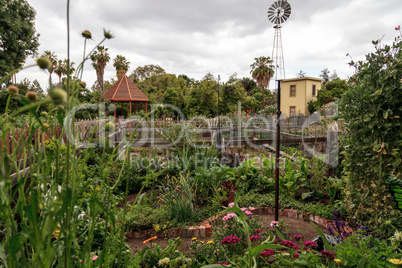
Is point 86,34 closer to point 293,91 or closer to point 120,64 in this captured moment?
point 293,91

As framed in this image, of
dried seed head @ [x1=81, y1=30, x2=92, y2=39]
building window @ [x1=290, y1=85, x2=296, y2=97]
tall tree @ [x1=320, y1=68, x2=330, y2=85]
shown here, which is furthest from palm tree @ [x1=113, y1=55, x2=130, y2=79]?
tall tree @ [x1=320, y1=68, x2=330, y2=85]

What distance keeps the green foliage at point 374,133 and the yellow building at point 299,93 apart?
19934mm

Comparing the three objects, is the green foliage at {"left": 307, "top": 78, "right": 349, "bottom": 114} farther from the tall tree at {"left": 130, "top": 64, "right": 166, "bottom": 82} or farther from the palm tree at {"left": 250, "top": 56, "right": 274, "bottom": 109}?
the tall tree at {"left": 130, "top": 64, "right": 166, "bottom": 82}

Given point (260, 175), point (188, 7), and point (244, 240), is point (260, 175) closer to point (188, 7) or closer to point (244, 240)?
point (244, 240)

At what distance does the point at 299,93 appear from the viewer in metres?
22.0

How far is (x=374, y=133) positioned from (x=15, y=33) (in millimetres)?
17978

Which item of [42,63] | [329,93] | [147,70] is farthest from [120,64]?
[42,63]

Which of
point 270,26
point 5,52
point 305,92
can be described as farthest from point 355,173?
point 305,92

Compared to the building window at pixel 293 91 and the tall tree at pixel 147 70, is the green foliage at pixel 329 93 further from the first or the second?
the tall tree at pixel 147 70

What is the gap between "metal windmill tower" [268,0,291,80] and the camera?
2.37 metres

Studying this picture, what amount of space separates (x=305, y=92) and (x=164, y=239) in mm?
21671

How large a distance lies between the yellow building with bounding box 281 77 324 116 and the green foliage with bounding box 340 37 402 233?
65.4 ft

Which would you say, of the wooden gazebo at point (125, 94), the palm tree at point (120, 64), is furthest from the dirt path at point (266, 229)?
the palm tree at point (120, 64)

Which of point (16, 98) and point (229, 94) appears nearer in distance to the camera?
point (16, 98)
